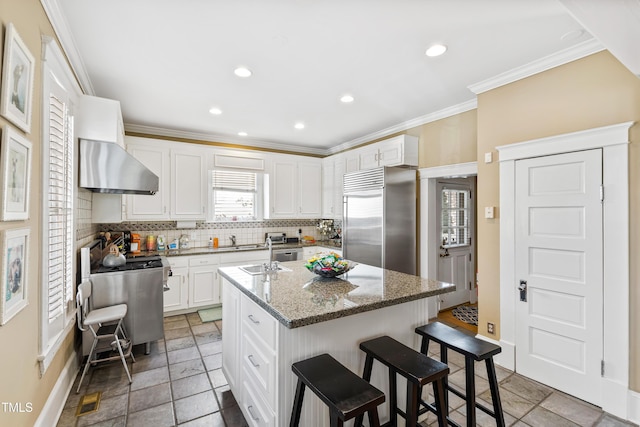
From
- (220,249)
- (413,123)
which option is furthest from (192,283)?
(413,123)

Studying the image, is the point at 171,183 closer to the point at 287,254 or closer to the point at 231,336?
the point at 287,254

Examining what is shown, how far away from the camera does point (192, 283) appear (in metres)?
4.21

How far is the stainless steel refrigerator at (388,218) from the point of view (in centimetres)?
380

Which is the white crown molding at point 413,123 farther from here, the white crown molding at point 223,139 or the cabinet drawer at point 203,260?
the cabinet drawer at point 203,260

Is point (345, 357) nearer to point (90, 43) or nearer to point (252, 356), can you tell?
point (252, 356)

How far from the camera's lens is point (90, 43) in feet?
7.20

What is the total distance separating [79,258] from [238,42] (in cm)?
242

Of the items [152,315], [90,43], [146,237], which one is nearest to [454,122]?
[90,43]

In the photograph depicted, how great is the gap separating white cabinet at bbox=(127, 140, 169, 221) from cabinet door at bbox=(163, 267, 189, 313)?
33.3 inches

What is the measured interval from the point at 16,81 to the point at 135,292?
7.17 feet

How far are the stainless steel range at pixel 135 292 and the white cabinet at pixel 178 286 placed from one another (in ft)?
3.01

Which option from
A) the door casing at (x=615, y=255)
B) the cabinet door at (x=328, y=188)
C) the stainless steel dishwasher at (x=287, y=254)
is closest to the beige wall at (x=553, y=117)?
the door casing at (x=615, y=255)

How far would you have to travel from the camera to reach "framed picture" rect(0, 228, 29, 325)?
4.12 feet

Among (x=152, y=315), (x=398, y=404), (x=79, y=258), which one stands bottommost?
(x=398, y=404)
